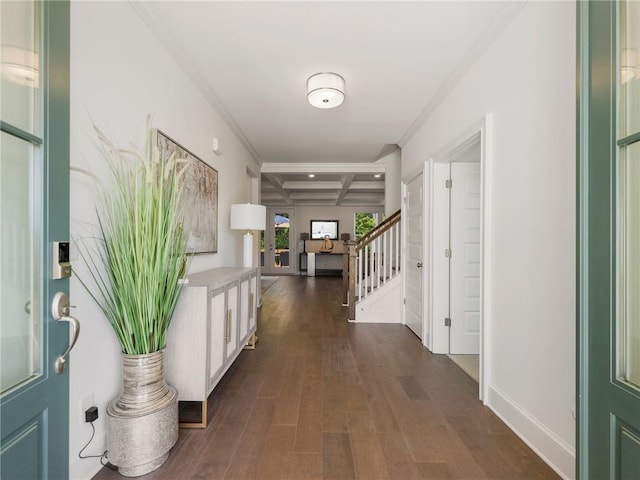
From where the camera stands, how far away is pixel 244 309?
2.86m

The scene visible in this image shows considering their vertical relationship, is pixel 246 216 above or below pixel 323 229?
below

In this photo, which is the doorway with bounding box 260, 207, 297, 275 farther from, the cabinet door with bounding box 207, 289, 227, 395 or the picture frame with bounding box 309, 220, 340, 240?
the cabinet door with bounding box 207, 289, 227, 395

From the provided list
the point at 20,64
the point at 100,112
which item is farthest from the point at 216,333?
the point at 20,64

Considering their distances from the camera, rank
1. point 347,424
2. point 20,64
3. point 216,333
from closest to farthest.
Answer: point 20,64 < point 347,424 < point 216,333

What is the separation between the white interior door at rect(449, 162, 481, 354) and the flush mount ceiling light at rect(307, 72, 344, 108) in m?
1.49

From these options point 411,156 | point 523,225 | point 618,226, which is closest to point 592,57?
point 618,226

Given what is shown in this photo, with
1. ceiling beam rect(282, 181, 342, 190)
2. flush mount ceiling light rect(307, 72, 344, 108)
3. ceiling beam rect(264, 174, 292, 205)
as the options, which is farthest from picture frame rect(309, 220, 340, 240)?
flush mount ceiling light rect(307, 72, 344, 108)

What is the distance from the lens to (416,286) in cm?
391

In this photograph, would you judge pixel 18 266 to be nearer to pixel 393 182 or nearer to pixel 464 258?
pixel 464 258

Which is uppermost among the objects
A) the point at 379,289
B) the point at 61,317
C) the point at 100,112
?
the point at 100,112

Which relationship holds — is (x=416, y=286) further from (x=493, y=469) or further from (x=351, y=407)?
(x=493, y=469)

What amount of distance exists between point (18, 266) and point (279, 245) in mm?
10342

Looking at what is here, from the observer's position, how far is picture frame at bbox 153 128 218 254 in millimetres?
2369

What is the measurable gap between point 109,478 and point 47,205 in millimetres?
1430
